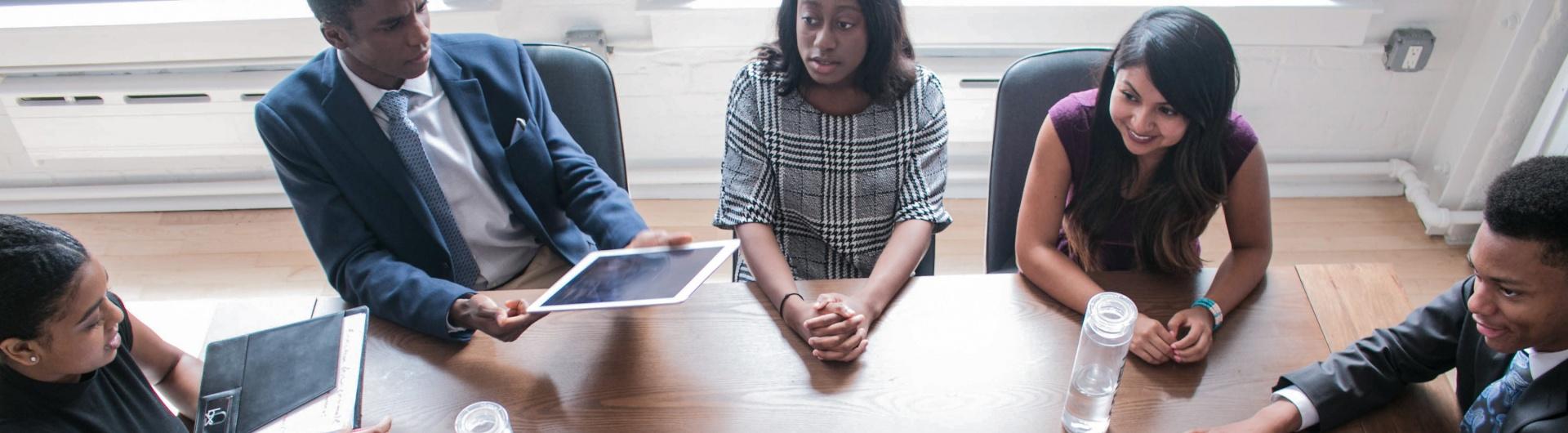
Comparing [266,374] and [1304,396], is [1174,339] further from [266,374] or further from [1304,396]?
[266,374]

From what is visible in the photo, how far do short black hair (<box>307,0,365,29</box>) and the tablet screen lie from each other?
0.50 m

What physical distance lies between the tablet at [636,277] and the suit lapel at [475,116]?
36cm

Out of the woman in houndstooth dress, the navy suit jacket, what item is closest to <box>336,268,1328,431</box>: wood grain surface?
the navy suit jacket

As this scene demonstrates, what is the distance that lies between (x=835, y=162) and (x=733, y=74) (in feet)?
3.15

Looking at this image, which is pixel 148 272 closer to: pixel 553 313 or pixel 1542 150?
pixel 553 313

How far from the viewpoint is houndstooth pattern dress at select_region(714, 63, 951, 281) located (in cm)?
162

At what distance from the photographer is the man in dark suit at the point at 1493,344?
100 cm

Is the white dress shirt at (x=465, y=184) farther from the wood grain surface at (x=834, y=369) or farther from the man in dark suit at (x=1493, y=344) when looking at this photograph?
the man in dark suit at (x=1493, y=344)

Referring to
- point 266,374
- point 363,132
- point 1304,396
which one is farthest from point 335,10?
point 1304,396

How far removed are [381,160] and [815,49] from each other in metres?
0.69

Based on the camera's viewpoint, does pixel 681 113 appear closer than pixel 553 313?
No

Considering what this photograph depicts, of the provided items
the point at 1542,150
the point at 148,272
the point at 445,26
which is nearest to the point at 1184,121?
the point at 1542,150

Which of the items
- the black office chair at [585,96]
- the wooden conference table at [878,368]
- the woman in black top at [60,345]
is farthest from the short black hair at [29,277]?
the black office chair at [585,96]

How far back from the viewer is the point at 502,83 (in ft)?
5.25
